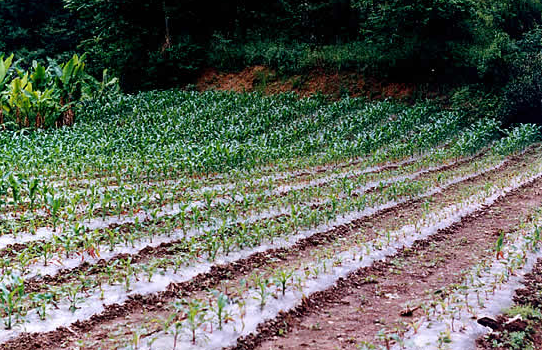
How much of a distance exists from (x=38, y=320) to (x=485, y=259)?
4852mm

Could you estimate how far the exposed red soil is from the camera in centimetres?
2120

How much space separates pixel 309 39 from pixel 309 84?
543cm

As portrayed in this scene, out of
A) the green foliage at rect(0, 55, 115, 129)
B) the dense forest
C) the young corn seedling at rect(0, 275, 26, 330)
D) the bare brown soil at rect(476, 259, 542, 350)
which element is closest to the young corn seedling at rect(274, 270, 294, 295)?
the bare brown soil at rect(476, 259, 542, 350)

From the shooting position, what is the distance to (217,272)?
5801 millimetres

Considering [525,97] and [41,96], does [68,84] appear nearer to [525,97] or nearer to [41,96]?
[41,96]

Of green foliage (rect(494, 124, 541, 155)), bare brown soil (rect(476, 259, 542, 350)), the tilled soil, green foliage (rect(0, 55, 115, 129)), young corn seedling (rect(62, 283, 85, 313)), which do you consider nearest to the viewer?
bare brown soil (rect(476, 259, 542, 350))

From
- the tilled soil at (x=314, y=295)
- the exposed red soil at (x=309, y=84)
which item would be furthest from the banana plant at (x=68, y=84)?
the tilled soil at (x=314, y=295)

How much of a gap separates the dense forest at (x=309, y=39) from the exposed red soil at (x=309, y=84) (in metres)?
0.41

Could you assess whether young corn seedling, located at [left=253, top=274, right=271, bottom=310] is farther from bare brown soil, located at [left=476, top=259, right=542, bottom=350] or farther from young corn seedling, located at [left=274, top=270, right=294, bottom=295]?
bare brown soil, located at [left=476, top=259, right=542, bottom=350]

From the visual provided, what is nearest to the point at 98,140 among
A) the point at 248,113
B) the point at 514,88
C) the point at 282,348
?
the point at 248,113

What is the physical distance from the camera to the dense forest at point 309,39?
63.8ft

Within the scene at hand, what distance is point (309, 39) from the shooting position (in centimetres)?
2652

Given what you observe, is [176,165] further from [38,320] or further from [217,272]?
[38,320]

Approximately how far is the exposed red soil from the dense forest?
411mm
